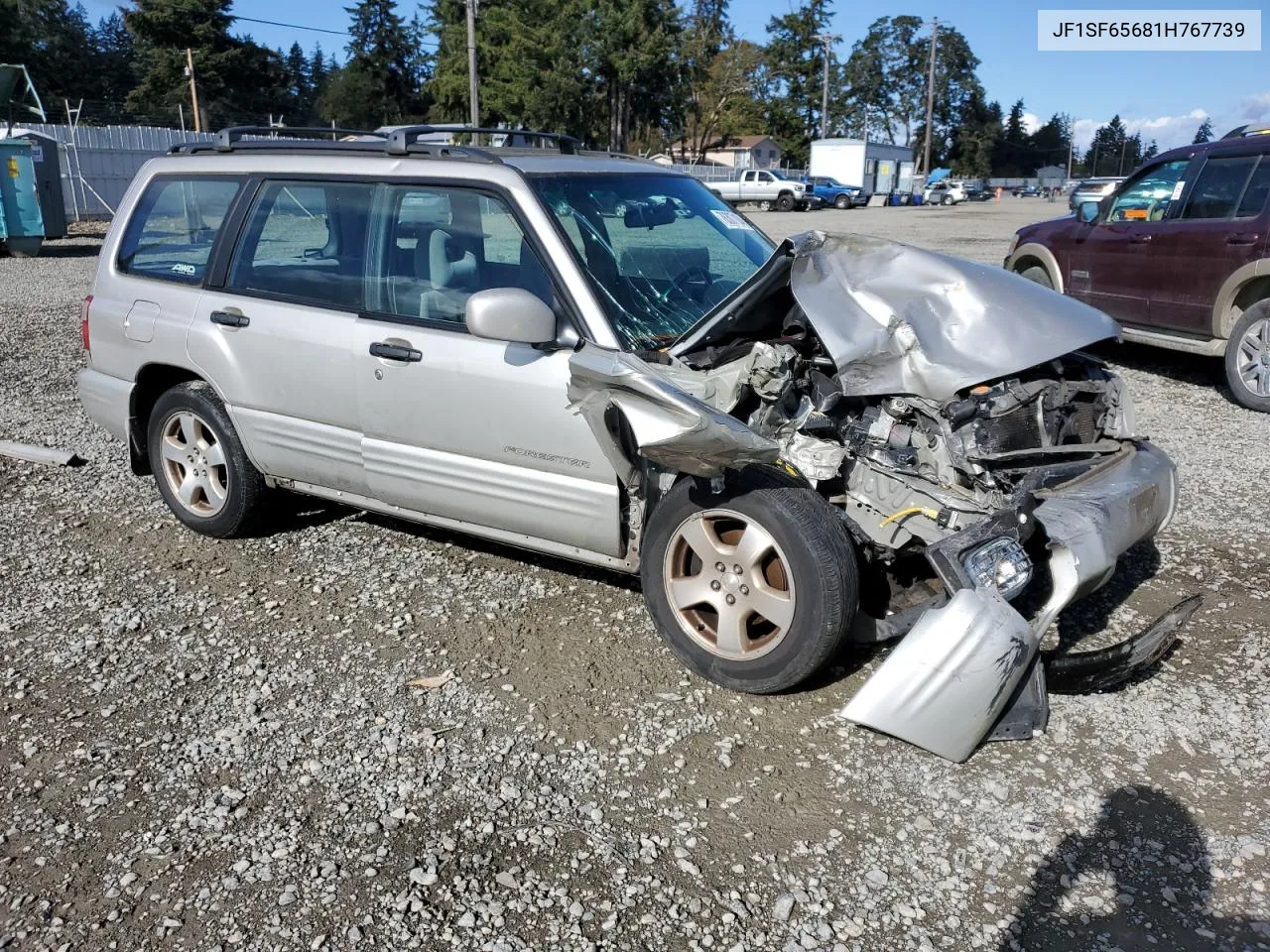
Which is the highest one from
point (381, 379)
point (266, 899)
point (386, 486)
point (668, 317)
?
point (668, 317)

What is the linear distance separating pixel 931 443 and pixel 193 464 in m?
3.61

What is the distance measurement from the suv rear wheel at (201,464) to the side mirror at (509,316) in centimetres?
185

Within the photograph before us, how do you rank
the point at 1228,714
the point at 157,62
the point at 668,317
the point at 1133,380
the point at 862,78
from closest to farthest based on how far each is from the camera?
the point at 1228,714 → the point at 668,317 → the point at 1133,380 → the point at 157,62 → the point at 862,78

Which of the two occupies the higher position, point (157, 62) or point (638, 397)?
point (157, 62)

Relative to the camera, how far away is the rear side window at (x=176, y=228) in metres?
4.89

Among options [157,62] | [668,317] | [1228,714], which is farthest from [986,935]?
[157,62]

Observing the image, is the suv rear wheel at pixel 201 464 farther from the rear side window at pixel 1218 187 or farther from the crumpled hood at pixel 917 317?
the rear side window at pixel 1218 187

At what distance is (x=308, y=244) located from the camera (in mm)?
4609

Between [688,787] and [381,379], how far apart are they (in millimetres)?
2133

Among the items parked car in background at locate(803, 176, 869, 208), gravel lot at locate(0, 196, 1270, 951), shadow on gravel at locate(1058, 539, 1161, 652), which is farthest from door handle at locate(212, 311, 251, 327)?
parked car in background at locate(803, 176, 869, 208)

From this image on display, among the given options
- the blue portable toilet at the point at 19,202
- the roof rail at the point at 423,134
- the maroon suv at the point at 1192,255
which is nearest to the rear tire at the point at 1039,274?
the maroon suv at the point at 1192,255

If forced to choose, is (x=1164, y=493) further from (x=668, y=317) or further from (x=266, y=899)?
(x=266, y=899)

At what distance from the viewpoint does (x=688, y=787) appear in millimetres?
3166

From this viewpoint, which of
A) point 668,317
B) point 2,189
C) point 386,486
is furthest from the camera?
point 2,189
